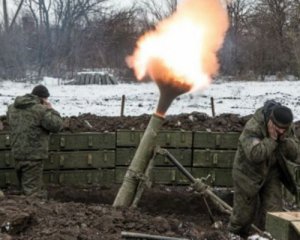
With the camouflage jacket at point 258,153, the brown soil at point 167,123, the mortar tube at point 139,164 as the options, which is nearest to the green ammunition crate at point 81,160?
the brown soil at point 167,123

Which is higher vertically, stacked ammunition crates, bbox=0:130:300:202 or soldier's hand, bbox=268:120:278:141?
soldier's hand, bbox=268:120:278:141

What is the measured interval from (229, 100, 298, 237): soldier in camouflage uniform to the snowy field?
8741 mm

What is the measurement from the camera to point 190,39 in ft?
24.9

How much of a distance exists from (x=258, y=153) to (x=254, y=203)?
80 centimetres

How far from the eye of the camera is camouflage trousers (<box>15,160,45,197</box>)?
356 inches

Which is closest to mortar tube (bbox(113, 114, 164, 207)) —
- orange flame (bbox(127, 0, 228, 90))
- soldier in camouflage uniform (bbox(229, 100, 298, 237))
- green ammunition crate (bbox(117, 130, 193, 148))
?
orange flame (bbox(127, 0, 228, 90))

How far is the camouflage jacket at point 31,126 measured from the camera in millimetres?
8883

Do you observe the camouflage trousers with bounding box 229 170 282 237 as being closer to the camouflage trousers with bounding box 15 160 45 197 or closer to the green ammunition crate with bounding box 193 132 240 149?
the green ammunition crate with bounding box 193 132 240 149

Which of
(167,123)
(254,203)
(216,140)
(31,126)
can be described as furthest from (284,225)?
(167,123)

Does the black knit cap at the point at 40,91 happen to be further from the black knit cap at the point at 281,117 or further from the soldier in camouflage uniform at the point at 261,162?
the black knit cap at the point at 281,117

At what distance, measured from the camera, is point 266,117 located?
6.41 metres

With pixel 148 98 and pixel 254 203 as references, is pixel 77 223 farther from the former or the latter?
pixel 148 98

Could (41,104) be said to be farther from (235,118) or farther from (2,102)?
(2,102)

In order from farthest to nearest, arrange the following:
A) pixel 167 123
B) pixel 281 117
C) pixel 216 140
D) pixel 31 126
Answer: pixel 167 123 → pixel 216 140 → pixel 31 126 → pixel 281 117
